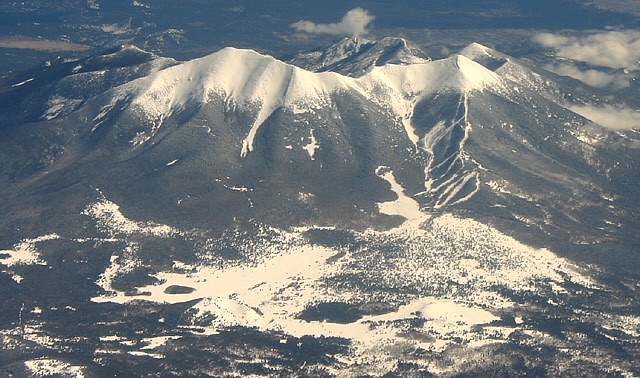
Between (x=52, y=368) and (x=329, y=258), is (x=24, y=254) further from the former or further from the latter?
(x=329, y=258)

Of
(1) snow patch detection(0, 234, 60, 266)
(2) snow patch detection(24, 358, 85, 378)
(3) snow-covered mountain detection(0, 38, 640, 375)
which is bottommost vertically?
(1) snow patch detection(0, 234, 60, 266)

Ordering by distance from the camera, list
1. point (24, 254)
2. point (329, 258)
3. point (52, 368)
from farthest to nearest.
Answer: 1. point (24, 254)
2. point (329, 258)
3. point (52, 368)

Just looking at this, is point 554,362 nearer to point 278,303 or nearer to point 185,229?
point 278,303

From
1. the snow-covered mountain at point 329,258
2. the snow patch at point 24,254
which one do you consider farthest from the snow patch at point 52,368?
the snow patch at point 24,254

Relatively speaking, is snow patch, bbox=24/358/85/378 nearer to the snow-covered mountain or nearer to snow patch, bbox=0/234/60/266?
the snow-covered mountain

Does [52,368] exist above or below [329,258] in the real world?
above

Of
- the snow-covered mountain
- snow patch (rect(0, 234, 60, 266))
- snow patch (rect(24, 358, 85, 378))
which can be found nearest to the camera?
snow patch (rect(24, 358, 85, 378))

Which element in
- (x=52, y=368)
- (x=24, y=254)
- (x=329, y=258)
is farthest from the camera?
(x=24, y=254)

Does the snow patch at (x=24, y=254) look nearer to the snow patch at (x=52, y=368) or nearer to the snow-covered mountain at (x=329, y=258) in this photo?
the snow-covered mountain at (x=329, y=258)

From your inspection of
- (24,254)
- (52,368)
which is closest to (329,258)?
(24,254)

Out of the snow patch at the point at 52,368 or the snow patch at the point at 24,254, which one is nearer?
the snow patch at the point at 52,368

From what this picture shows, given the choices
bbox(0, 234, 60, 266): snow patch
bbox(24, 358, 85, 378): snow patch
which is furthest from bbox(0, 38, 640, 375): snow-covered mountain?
bbox(24, 358, 85, 378): snow patch

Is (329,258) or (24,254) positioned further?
(24,254)

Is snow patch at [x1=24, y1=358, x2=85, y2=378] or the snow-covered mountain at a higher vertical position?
snow patch at [x1=24, y1=358, x2=85, y2=378]
